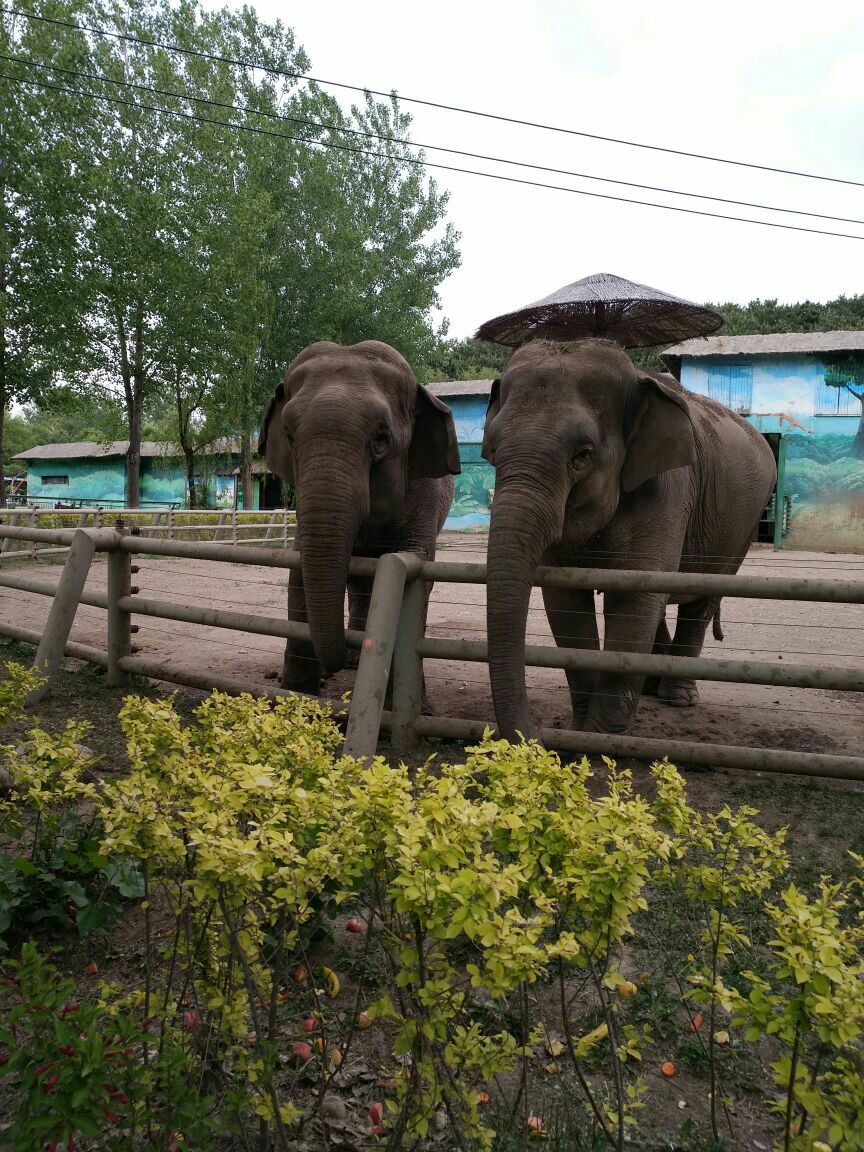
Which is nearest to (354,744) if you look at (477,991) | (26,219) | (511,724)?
(511,724)

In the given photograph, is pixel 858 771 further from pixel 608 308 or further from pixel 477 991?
pixel 608 308

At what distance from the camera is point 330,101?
32.8 metres

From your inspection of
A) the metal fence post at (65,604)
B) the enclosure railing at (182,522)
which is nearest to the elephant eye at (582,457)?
the metal fence post at (65,604)

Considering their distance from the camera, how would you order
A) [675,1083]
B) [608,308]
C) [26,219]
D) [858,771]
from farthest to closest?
[26,219] < [608,308] < [858,771] < [675,1083]

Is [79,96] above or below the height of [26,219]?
above

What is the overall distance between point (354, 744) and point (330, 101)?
34.6 metres

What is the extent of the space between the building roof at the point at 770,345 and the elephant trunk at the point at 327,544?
24385mm

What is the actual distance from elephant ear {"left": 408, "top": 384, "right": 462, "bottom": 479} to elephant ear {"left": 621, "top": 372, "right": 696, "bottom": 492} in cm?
140

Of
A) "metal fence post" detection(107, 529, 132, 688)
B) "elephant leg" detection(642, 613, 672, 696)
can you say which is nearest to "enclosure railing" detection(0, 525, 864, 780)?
"metal fence post" detection(107, 529, 132, 688)

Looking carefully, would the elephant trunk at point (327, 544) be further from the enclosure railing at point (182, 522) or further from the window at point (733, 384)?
the window at point (733, 384)

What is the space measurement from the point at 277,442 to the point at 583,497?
8.35ft

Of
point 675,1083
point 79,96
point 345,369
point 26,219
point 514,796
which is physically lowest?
point 675,1083

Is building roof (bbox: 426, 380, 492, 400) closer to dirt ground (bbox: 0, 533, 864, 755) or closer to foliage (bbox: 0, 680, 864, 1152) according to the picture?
dirt ground (bbox: 0, 533, 864, 755)

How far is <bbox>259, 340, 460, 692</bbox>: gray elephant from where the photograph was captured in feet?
15.5
